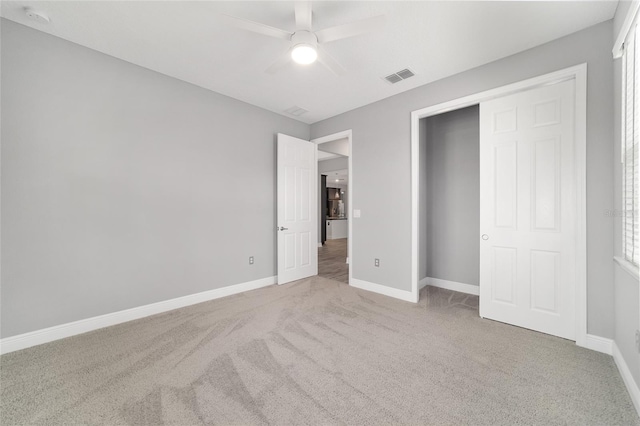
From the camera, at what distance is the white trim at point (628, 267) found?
1638 mm

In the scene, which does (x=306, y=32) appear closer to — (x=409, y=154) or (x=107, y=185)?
(x=409, y=154)

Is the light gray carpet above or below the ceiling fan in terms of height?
below

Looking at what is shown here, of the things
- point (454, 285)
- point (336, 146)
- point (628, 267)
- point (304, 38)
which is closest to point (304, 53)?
point (304, 38)

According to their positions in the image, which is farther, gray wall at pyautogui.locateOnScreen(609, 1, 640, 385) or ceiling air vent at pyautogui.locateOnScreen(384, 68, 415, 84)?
ceiling air vent at pyautogui.locateOnScreen(384, 68, 415, 84)

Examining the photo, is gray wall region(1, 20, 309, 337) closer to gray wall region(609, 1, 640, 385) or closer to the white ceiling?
the white ceiling

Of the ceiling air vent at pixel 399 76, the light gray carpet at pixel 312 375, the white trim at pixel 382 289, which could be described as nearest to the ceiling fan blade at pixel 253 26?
the ceiling air vent at pixel 399 76

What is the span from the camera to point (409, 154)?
3520 millimetres

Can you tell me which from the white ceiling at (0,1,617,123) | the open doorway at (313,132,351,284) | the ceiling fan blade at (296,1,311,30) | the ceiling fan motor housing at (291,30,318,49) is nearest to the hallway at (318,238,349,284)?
the open doorway at (313,132,351,284)

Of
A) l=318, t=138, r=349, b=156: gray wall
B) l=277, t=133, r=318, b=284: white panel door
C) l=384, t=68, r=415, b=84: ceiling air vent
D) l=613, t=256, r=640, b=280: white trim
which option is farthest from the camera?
l=318, t=138, r=349, b=156: gray wall

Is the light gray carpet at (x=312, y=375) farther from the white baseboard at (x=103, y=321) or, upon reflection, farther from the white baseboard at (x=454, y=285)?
the white baseboard at (x=454, y=285)

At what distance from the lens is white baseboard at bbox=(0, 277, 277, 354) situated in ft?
7.36

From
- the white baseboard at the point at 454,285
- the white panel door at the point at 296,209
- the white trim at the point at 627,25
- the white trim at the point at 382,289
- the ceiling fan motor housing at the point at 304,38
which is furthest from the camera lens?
the white panel door at the point at 296,209

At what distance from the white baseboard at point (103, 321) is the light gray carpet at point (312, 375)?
0.10m

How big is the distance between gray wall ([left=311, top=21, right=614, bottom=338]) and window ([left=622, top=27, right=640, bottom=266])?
0.34m
